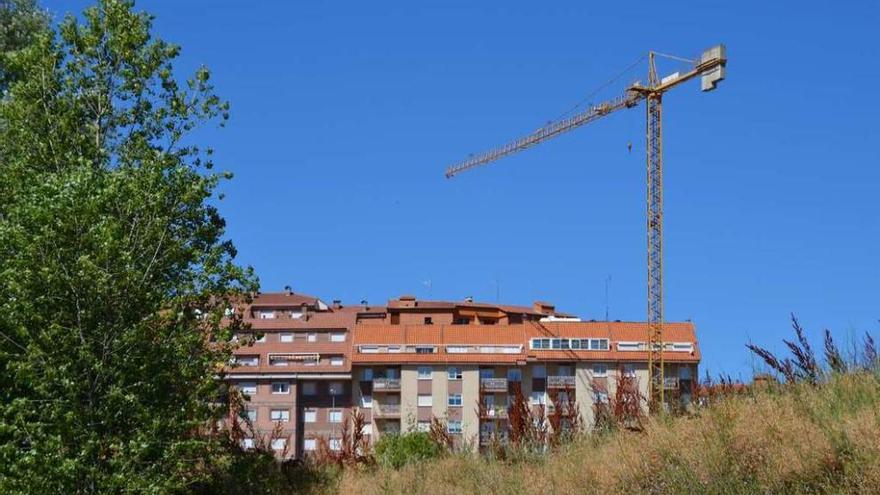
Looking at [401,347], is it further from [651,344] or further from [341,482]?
[341,482]

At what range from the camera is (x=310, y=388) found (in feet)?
230

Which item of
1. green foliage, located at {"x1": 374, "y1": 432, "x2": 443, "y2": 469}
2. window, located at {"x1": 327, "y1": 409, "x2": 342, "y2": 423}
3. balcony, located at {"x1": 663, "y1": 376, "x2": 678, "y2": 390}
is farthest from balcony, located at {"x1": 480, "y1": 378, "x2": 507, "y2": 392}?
green foliage, located at {"x1": 374, "y1": 432, "x2": 443, "y2": 469}

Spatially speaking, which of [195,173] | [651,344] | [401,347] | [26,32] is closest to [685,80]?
[651,344]

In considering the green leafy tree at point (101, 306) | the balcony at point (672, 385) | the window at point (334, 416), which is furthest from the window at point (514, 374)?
the green leafy tree at point (101, 306)

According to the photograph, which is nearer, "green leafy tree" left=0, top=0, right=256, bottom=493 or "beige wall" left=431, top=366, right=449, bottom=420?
"green leafy tree" left=0, top=0, right=256, bottom=493

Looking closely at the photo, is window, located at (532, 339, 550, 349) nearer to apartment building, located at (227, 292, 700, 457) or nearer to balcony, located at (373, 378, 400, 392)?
apartment building, located at (227, 292, 700, 457)

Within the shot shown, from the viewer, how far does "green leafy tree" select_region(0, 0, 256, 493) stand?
1359cm

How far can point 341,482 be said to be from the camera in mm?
17406

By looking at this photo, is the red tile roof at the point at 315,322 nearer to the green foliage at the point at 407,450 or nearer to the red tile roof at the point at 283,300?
the red tile roof at the point at 283,300

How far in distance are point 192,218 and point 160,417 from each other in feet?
10.9

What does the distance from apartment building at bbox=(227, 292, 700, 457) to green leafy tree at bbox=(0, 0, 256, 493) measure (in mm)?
50316

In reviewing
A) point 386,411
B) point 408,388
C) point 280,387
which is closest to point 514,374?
point 408,388

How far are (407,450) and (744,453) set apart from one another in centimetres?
1325

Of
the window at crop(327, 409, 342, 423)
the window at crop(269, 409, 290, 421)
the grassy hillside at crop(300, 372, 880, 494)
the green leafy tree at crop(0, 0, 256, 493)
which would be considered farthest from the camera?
the window at crop(327, 409, 342, 423)
